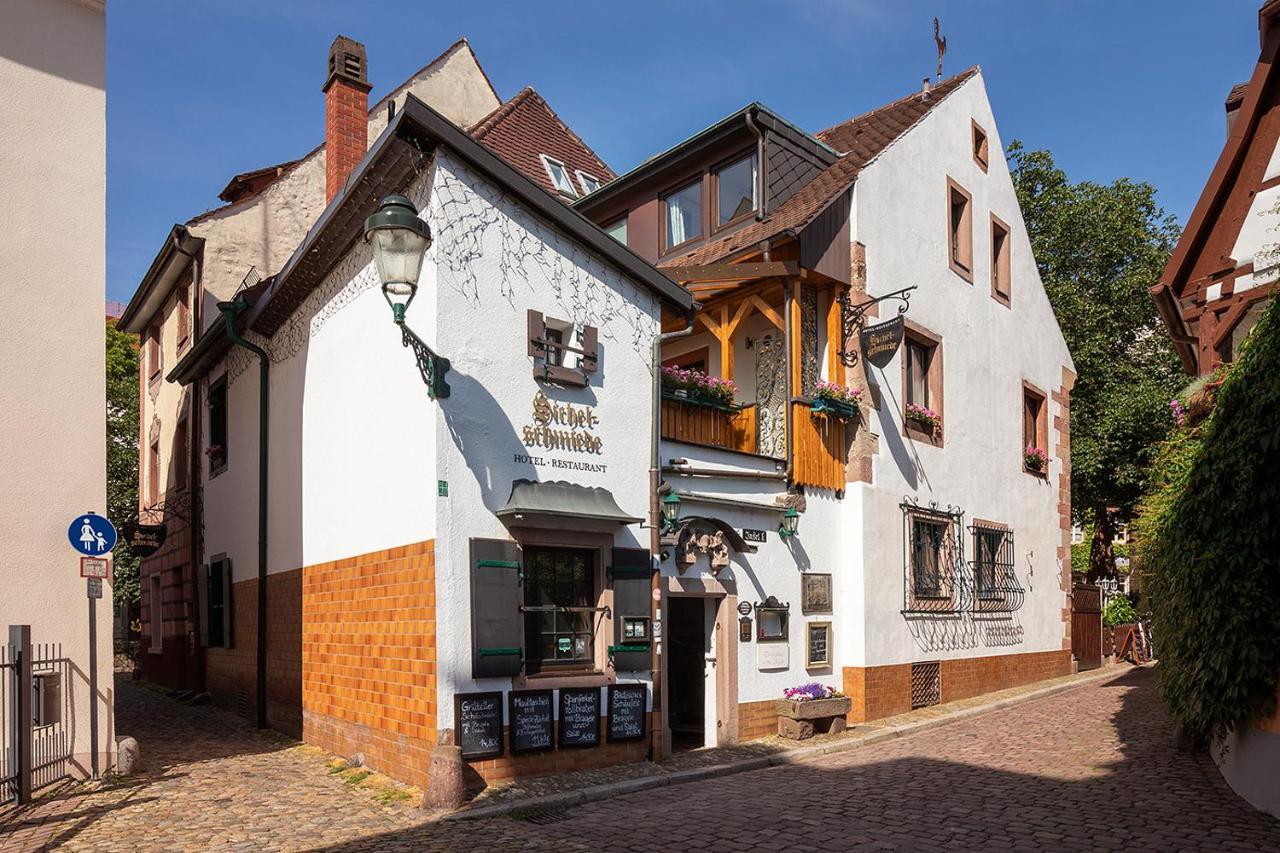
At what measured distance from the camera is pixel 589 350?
11.0 meters

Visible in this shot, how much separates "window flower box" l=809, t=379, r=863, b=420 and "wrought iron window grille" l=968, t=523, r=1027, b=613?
424 centimetres

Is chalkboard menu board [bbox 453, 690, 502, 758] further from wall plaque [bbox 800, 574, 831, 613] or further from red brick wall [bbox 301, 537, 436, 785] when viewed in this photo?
wall plaque [bbox 800, 574, 831, 613]

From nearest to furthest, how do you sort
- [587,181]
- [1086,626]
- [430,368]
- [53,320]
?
1. [430,368]
2. [53,320]
3. [1086,626]
4. [587,181]

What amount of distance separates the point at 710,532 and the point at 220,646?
8793 mm

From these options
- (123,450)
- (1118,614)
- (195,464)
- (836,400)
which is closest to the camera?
(836,400)

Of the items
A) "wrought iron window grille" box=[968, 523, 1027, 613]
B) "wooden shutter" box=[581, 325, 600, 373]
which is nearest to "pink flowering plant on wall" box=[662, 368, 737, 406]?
"wooden shutter" box=[581, 325, 600, 373]

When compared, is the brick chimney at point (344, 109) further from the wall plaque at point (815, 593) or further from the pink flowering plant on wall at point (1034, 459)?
the pink flowering plant on wall at point (1034, 459)

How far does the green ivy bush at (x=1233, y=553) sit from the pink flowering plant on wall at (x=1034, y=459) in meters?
10.0

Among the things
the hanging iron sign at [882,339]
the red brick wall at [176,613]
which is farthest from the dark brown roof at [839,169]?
the red brick wall at [176,613]

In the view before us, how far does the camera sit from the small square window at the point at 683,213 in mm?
16703

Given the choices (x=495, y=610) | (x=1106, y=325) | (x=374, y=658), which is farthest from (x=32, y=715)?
(x=1106, y=325)

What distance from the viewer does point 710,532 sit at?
12.5 meters

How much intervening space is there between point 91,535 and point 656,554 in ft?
18.2

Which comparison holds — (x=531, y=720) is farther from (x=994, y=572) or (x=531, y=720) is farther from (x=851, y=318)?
(x=994, y=572)
